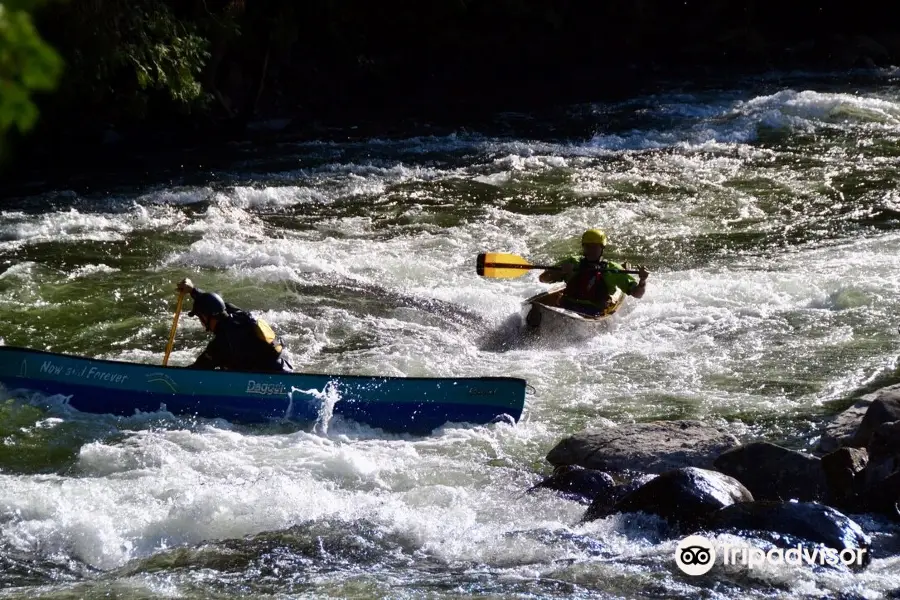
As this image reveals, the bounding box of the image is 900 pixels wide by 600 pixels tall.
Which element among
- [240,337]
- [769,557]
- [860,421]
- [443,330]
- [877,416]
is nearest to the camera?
[769,557]

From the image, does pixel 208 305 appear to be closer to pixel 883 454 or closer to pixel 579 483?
pixel 579 483

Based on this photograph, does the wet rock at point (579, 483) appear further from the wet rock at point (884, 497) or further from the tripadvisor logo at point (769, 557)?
the wet rock at point (884, 497)

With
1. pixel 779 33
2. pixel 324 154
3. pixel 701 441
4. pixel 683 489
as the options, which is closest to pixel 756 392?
pixel 701 441

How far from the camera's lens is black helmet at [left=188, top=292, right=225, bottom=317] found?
7.79 metres

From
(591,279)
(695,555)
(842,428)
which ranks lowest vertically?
(695,555)

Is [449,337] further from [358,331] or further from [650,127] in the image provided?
[650,127]

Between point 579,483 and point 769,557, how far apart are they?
54.5 inches

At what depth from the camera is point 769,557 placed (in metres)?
5.48

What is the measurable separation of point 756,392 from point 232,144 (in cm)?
1156

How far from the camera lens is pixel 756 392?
8.46 meters

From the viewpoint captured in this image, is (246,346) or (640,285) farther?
(640,285)

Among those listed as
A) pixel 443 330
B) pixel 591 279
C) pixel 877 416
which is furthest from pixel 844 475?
pixel 443 330

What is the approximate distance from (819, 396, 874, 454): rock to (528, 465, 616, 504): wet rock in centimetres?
157

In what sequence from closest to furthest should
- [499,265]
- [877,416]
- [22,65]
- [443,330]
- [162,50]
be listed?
1. [22,65]
2. [877,416]
3. [443,330]
4. [499,265]
5. [162,50]
